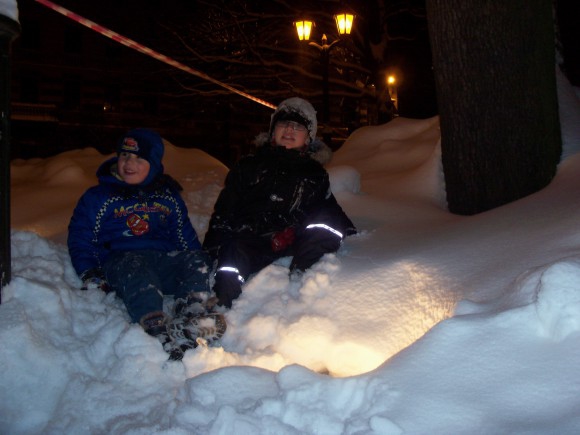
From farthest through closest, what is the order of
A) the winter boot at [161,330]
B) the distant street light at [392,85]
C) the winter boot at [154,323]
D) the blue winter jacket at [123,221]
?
the distant street light at [392,85]
the blue winter jacket at [123,221]
the winter boot at [154,323]
the winter boot at [161,330]

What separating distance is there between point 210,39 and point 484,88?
1253 cm

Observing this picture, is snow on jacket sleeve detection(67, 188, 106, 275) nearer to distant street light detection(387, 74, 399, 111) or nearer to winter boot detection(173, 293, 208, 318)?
winter boot detection(173, 293, 208, 318)

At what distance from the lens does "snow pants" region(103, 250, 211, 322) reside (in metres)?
3.02

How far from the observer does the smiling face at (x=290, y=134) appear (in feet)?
13.4

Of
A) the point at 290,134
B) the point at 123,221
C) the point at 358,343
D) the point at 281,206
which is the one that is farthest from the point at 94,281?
the point at 290,134

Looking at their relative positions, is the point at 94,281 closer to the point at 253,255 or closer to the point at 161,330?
the point at 161,330

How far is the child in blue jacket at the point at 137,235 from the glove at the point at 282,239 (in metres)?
0.49

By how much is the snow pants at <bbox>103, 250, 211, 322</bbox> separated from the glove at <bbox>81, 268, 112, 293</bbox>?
0.20ft

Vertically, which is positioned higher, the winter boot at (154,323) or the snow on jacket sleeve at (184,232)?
the snow on jacket sleeve at (184,232)

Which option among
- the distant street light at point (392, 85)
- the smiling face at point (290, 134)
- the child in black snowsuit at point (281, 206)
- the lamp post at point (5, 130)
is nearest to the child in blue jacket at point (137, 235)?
the child in black snowsuit at point (281, 206)

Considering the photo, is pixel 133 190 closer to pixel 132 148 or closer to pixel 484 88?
pixel 132 148

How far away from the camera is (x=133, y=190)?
3.61 m

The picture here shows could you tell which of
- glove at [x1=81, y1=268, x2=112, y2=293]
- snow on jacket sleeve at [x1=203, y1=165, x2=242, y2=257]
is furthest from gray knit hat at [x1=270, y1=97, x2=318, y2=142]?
glove at [x1=81, y1=268, x2=112, y2=293]

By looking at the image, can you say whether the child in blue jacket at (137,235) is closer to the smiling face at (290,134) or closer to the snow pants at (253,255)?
the snow pants at (253,255)
